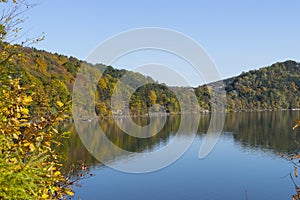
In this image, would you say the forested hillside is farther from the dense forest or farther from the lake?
the lake

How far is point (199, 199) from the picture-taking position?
24.0m

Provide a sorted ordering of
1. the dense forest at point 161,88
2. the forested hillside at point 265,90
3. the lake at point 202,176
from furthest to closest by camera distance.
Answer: the forested hillside at point 265,90 < the dense forest at point 161,88 < the lake at point 202,176

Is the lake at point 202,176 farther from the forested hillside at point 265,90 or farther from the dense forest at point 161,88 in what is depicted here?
the forested hillside at point 265,90

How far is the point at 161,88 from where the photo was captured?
91.4 m

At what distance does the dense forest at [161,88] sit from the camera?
77.1 meters

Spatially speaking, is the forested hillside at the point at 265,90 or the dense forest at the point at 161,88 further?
the forested hillside at the point at 265,90

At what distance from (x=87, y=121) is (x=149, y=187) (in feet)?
168

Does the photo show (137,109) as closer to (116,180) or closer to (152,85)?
(152,85)

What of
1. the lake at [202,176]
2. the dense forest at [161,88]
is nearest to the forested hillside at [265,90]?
the dense forest at [161,88]

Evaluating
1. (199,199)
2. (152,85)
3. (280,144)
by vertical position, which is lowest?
(199,199)

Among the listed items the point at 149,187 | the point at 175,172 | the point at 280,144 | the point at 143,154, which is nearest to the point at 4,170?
the point at 149,187

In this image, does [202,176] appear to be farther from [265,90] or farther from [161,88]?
[265,90]

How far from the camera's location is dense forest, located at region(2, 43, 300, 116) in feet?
253

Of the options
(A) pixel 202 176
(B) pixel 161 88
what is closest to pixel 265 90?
(B) pixel 161 88
